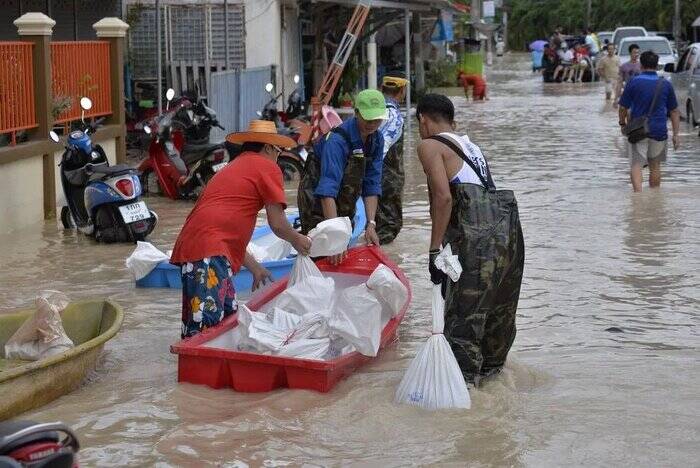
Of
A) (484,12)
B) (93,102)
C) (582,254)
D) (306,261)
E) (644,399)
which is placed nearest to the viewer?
(644,399)

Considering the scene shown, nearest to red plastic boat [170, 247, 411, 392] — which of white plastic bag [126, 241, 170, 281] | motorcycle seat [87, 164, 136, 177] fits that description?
white plastic bag [126, 241, 170, 281]

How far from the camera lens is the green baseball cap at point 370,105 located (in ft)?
25.9

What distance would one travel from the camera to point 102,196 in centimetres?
1123

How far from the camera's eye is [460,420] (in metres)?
5.93

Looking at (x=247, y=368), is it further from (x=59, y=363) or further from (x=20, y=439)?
(x=20, y=439)

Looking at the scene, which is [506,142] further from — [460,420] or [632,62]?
[460,420]

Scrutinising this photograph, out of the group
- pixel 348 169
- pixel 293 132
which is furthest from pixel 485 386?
pixel 293 132

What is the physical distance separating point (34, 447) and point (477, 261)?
3058mm

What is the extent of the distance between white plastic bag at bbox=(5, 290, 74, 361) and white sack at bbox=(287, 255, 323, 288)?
1358 mm

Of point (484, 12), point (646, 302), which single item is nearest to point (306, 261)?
point (646, 302)

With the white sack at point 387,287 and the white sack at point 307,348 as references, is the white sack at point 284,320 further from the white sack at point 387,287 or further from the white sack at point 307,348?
the white sack at point 387,287

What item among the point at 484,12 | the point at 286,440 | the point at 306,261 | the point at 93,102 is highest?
the point at 484,12

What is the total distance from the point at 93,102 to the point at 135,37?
642 cm

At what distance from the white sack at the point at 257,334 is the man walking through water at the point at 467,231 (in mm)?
924
